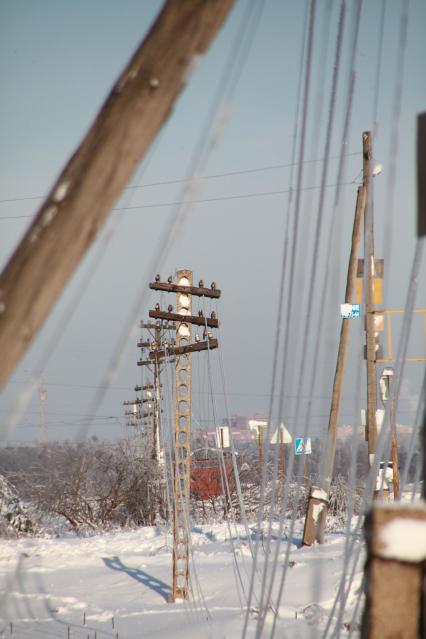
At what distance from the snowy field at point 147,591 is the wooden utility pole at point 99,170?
22.2 ft

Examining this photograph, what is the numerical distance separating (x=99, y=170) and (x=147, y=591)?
15.0 meters

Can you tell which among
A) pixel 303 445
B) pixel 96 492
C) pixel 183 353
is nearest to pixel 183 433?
pixel 183 353

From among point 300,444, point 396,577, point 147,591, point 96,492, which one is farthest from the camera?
point 96,492

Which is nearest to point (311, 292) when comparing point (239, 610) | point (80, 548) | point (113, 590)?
point (239, 610)

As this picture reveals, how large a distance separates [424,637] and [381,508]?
14.6 inches

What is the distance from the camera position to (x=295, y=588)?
44.9 feet

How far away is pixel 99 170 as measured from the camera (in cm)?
239

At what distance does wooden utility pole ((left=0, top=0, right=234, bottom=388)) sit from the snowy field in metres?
6.77

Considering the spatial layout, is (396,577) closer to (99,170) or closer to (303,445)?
(99,170)

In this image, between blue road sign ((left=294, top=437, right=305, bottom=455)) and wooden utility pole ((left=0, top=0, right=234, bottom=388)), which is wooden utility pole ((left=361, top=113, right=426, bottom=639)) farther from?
blue road sign ((left=294, top=437, right=305, bottom=455))

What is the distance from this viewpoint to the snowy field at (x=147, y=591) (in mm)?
11656

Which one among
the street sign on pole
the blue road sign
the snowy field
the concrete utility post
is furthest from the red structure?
the concrete utility post

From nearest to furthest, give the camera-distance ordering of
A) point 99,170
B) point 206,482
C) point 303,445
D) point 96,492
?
point 99,170 → point 303,445 → point 96,492 → point 206,482

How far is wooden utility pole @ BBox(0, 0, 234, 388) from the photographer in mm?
2348
